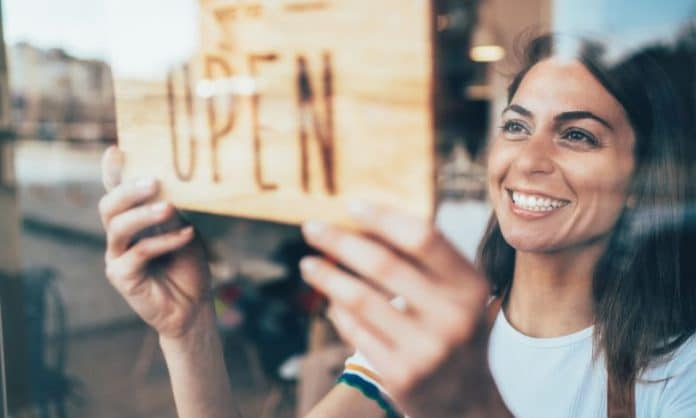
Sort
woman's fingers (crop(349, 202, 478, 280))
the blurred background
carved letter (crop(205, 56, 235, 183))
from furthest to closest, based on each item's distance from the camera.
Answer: the blurred background → carved letter (crop(205, 56, 235, 183)) → woman's fingers (crop(349, 202, 478, 280))

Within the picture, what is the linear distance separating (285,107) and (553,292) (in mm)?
517

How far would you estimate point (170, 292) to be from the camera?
1.27 metres

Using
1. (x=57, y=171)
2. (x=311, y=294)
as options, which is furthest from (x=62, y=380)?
(x=311, y=294)

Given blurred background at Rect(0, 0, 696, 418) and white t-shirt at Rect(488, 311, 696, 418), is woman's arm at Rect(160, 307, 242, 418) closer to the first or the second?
blurred background at Rect(0, 0, 696, 418)

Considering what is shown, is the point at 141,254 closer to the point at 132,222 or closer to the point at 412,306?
the point at 132,222

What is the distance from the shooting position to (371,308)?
81 centimetres

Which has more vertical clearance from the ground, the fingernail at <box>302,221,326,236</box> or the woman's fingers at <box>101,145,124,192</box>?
the woman's fingers at <box>101,145,124,192</box>

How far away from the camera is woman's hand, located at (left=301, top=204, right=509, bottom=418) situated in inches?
31.2

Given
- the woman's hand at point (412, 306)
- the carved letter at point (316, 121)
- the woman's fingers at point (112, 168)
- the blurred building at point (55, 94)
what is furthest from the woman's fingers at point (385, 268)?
the blurred building at point (55, 94)

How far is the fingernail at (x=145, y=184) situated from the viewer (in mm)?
1129

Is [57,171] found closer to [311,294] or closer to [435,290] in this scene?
[311,294]

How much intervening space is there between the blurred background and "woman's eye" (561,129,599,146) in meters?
0.32

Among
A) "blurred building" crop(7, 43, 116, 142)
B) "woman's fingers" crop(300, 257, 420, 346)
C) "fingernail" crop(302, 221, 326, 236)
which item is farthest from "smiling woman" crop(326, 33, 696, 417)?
"blurred building" crop(7, 43, 116, 142)

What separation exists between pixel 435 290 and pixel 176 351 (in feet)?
2.33
